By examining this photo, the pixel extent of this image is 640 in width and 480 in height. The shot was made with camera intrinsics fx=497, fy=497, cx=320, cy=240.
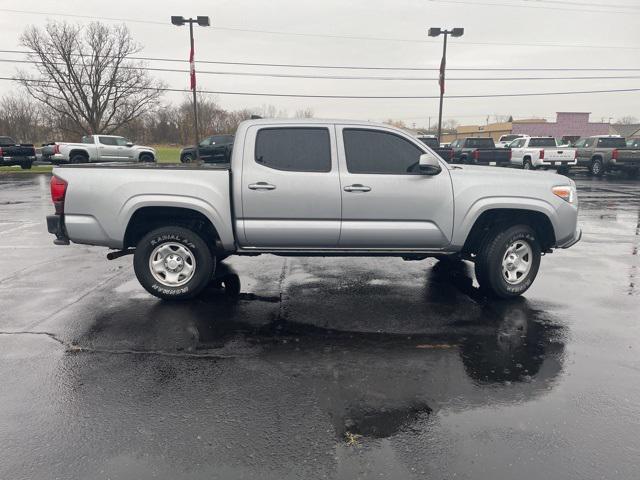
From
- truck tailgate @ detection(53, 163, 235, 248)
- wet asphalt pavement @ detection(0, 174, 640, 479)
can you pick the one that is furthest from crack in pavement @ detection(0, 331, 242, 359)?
truck tailgate @ detection(53, 163, 235, 248)

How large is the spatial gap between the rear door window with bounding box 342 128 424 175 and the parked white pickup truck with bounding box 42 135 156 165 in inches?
932

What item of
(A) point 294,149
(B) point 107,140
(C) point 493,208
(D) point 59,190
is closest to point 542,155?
(C) point 493,208

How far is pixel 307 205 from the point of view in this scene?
5.34 m

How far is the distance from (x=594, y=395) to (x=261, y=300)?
3.36m

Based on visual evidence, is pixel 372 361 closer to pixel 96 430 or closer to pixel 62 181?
pixel 96 430

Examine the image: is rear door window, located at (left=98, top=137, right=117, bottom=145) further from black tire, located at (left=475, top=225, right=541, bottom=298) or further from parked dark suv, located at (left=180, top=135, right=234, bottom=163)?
black tire, located at (left=475, top=225, right=541, bottom=298)

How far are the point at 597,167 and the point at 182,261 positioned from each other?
82.7ft

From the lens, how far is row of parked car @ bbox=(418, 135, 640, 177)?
77.8ft

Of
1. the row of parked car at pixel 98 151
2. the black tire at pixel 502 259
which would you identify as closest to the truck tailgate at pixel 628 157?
the row of parked car at pixel 98 151

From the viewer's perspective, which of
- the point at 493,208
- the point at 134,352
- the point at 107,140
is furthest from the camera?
the point at 107,140

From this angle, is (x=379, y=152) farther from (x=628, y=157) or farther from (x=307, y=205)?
(x=628, y=157)

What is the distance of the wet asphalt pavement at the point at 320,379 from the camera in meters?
2.79

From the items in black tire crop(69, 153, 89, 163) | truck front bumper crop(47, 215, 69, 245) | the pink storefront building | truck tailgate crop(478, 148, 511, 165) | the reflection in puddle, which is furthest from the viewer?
the pink storefront building

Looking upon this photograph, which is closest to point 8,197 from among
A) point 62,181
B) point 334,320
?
point 62,181
